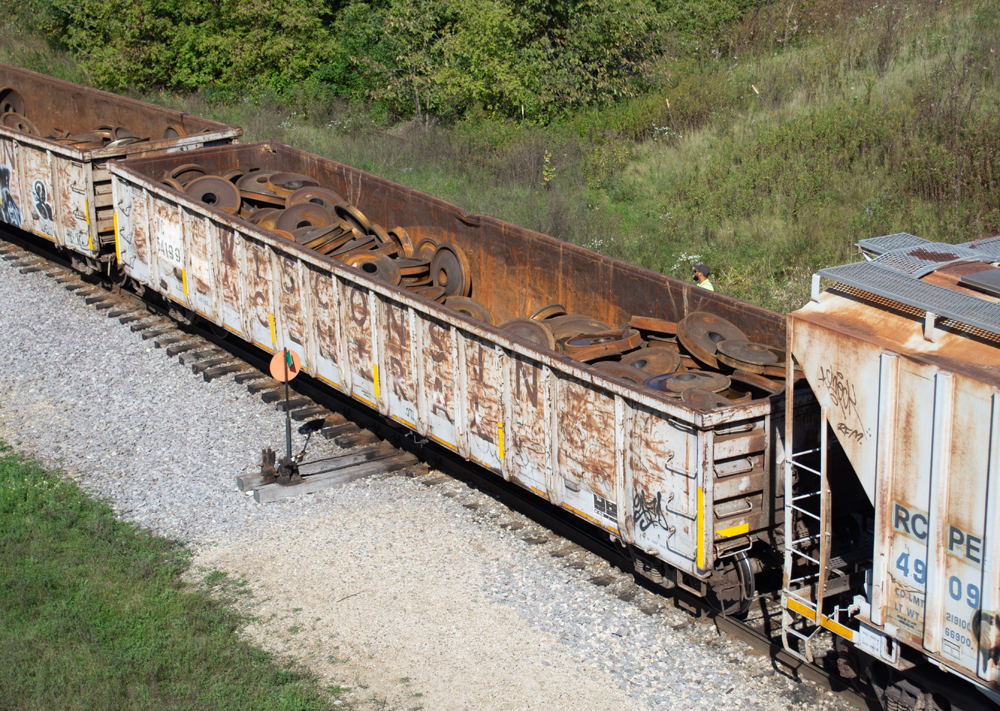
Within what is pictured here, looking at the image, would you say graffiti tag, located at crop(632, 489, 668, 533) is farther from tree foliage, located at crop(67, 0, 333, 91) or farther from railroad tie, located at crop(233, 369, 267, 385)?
tree foliage, located at crop(67, 0, 333, 91)

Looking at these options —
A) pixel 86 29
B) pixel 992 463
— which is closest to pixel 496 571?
pixel 992 463

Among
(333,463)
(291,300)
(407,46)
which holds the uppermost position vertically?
(407,46)

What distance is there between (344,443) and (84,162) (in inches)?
230

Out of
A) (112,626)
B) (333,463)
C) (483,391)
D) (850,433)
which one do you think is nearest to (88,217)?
(333,463)

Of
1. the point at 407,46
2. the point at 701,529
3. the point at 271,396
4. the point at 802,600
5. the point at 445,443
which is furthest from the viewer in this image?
the point at 407,46

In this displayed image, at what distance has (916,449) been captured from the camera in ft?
19.1

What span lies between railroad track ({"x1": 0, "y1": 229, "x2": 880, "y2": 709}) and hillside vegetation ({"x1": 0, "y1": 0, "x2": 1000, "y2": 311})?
18.3 ft

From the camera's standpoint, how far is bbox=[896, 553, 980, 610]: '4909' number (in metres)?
5.70

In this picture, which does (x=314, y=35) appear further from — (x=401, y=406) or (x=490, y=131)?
(x=401, y=406)

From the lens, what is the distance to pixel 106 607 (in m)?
8.05

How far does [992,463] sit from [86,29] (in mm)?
25088

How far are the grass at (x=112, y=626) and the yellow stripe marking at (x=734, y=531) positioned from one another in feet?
9.69

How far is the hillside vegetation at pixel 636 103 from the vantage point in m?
15.5

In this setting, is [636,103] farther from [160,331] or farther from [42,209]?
[42,209]
